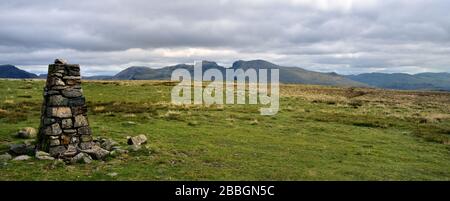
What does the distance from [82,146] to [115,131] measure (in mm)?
7385

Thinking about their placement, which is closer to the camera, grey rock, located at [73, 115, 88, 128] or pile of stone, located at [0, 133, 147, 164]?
pile of stone, located at [0, 133, 147, 164]

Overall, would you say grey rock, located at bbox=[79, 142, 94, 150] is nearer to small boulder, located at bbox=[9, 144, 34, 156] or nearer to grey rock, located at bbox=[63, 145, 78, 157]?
grey rock, located at bbox=[63, 145, 78, 157]

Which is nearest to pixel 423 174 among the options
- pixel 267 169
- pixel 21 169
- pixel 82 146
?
pixel 267 169

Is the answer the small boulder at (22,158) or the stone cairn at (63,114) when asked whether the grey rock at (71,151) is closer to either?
the stone cairn at (63,114)

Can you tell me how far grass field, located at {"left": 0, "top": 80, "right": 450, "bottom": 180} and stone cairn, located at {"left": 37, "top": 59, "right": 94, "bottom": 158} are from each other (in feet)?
5.33

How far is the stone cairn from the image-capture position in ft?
65.2

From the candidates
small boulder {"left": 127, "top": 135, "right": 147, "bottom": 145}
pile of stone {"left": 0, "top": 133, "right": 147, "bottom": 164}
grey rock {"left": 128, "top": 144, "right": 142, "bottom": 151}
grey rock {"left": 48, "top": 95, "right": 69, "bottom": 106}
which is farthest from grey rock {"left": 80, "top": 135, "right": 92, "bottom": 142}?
small boulder {"left": 127, "top": 135, "right": 147, "bottom": 145}

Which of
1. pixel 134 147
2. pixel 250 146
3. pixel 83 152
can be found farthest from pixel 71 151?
pixel 250 146

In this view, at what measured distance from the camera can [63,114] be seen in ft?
66.0

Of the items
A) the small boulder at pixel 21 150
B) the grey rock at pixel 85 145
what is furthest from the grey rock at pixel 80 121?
the small boulder at pixel 21 150

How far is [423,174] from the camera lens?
20.4 m

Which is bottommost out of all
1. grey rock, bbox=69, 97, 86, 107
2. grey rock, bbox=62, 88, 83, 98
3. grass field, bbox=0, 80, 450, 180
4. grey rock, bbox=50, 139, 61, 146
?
grass field, bbox=0, 80, 450, 180

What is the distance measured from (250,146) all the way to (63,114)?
37.0 feet

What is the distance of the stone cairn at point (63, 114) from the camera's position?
65.2 feet
